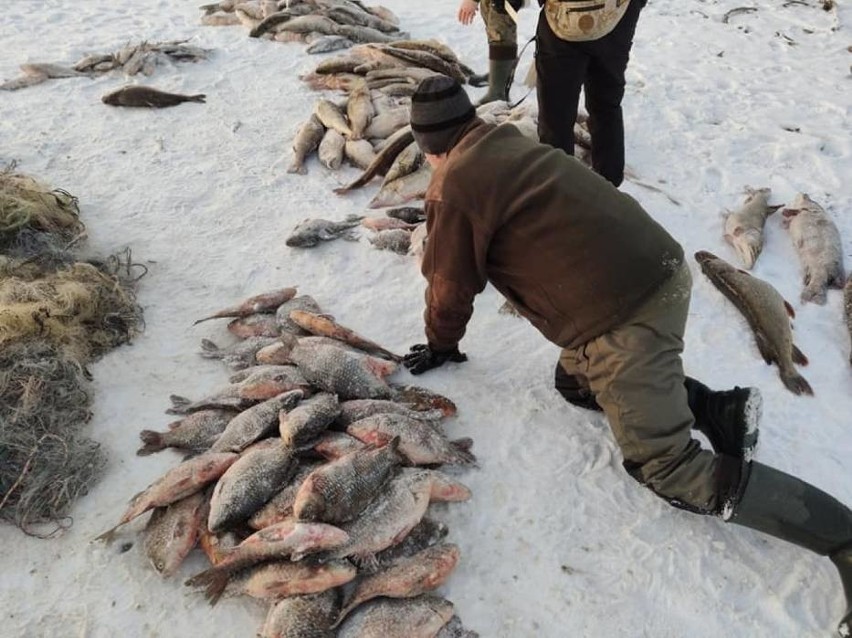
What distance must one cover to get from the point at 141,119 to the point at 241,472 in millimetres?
5507

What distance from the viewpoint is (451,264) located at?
314 cm

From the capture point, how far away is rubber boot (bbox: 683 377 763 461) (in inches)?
127

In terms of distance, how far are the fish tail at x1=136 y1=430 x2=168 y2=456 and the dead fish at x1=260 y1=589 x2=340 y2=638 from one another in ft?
3.95

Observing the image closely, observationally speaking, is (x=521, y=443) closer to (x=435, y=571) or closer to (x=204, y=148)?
(x=435, y=571)

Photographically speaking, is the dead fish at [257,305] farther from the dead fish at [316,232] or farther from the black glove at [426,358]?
the black glove at [426,358]

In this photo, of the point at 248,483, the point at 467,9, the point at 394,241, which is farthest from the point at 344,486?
the point at 467,9

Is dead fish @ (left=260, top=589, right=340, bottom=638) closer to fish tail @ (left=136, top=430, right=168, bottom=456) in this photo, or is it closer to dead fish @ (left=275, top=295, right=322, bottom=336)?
fish tail @ (left=136, top=430, right=168, bottom=456)

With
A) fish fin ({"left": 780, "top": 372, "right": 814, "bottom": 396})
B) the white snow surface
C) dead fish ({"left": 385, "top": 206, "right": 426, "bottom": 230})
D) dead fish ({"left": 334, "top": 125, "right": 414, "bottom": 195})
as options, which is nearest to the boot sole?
the white snow surface

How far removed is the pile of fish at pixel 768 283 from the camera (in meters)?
4.32

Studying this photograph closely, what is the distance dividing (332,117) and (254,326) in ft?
10.5

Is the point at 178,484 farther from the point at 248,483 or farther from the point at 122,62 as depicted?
the point at 122,62

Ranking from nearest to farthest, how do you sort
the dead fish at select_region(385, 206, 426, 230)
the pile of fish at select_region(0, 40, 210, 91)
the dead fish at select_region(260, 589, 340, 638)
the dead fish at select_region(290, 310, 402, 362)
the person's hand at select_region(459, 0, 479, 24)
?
the dead fish at select_region(260, 589, 340, 638) < the dead fish at select_region(290, 310, 402, 362) < the dead fish at select_region(385, 206, 426, 230) < the person's hand at select_region(459, 0, 479, 24) < the pile of fish at select_region(0, 40, 210, 91)

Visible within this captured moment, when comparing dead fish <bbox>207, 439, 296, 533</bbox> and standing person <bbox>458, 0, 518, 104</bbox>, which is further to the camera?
standing person <bbox>458, 0, 518, 104</bbox>

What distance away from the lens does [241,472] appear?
313 cm
